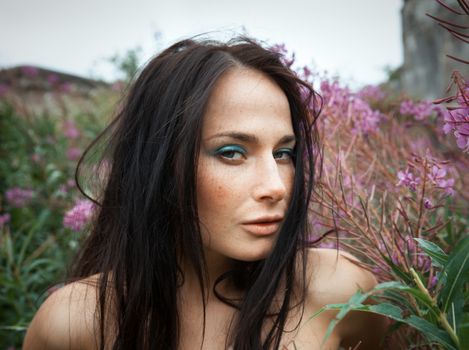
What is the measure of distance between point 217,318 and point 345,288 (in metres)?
0.37

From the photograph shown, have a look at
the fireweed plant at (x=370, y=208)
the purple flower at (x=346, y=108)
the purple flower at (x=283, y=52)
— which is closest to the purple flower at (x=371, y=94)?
the fireweed plant at (x=370, y=208)

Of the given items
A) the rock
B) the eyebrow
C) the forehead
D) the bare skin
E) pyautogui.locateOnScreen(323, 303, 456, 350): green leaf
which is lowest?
the bare skin

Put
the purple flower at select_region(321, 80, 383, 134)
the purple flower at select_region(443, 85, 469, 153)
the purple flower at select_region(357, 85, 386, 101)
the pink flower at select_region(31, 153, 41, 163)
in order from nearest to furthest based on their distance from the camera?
the purple flower at select_region(443, 85, 469, 153) < the purple flower at select_region(321, 80, 383, 134) < the purple flower at select_region(357, 85, 386, 101) < the pink flower at select_region(31, 153, 41, 163)

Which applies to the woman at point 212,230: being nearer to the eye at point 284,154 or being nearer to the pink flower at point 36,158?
the eye at point 284,154

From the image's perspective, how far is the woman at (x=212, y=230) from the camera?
3.86ft

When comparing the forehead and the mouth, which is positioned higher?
the forehead

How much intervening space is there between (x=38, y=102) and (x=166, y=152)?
6.58 m

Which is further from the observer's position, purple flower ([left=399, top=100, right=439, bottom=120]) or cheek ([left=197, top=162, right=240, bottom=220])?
purple flower ([left=399, top=100, right=439, bottom=120])

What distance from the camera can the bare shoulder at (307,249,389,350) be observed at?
1279 millimetres

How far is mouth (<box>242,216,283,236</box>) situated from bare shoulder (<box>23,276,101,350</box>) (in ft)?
1.64

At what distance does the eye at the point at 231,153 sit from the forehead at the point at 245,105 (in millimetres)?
50

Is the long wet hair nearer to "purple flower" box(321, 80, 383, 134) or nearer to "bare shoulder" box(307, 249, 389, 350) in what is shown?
"bare shoulder" box(307, 249, 389, 350)

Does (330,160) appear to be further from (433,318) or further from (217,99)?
(433,318)

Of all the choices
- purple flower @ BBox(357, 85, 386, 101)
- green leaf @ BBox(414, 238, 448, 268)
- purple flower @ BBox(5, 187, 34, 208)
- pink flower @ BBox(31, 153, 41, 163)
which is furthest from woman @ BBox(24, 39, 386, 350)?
pink flower @ BBox(31, 153, 41, 163)
